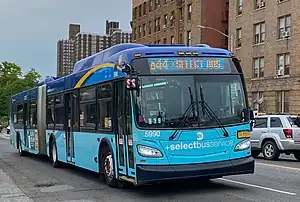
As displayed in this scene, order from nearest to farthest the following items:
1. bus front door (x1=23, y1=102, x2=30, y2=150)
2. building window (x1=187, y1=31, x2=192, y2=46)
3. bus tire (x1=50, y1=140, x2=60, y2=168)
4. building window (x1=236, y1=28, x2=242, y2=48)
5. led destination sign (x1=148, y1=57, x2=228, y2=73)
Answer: led destination sign (x1=148, y1=57, x2=228, y2=73) < bus tire (x1=50, y1=140, x2=60, y2=168) < bus front door (x1=23, y1=102, x2=30, y2=150) < building window (x1=236, y1=28, x2=242, y2=48) < building window (x1=187, y1=31, x2=192, y2=46)

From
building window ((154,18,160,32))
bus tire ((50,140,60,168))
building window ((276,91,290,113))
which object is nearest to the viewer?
bus tire ((50,140,60,168))

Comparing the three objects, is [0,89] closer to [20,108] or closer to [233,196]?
[20,108]

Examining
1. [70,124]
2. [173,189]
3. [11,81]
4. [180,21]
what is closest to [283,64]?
[180,21]

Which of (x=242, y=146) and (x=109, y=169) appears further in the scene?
(x=109, y=169)

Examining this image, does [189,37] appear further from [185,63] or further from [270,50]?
[185,63]

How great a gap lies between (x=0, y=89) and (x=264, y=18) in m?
56.0

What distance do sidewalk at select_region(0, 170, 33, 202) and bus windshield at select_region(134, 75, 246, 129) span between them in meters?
3.03

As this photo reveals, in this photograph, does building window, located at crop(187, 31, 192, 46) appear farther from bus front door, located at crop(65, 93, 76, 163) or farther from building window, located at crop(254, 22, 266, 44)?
bus front door, located at crop(65, 93, 76, 163)

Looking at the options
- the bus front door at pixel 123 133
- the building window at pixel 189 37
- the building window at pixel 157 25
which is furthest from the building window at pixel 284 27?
the bus front door at pixel 123 133

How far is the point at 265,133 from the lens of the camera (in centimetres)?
1966

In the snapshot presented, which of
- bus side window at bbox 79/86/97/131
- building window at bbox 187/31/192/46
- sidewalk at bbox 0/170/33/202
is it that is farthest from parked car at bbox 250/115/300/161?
building window at bbox 187/31/192/46

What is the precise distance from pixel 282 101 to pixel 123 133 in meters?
31.7

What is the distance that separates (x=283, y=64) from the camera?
40.2m

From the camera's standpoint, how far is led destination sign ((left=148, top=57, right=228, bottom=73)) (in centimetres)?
1001
